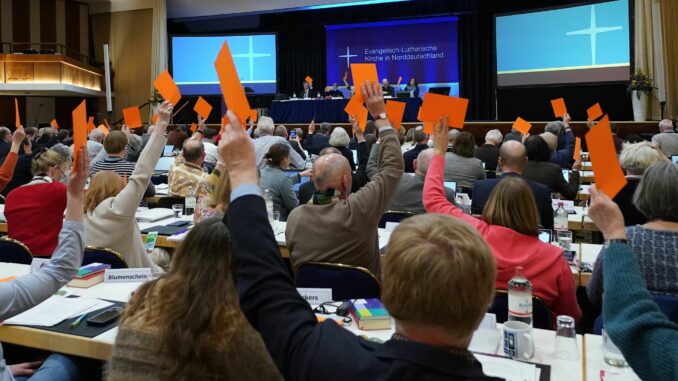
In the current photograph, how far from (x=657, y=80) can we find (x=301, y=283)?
37.3 ft

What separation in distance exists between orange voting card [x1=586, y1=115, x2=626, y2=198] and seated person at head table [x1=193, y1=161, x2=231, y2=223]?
182 centimetres

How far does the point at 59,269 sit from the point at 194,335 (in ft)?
2.40

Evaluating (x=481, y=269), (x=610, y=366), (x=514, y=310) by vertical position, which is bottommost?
(x=610, y=366)

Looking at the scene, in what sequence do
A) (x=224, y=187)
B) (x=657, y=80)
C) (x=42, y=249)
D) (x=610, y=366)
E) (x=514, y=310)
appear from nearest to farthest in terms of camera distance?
(x=610, y=366), (x=514, y=310), (x=224, y=187), (x=42, y=249), (x=657, y=80)

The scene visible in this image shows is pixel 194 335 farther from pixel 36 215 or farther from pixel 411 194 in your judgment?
pixel 411 194

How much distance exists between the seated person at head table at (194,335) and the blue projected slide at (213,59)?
14453mm

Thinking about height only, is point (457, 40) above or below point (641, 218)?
above

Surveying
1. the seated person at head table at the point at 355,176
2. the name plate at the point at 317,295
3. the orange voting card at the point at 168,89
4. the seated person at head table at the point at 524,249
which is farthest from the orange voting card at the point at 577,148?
the orange voting card at the point at 168,89

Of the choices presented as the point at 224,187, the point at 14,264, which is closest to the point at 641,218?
the point at 224,187

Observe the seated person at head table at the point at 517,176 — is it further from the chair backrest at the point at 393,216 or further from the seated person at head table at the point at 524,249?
the seated person at head table at the point at 524,249

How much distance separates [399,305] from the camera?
1000 mm

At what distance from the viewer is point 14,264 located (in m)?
2.98

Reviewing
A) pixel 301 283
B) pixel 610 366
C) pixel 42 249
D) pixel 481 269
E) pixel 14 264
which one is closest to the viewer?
pixel 481 269

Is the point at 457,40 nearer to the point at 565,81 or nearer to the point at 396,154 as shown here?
the point at 565,81
